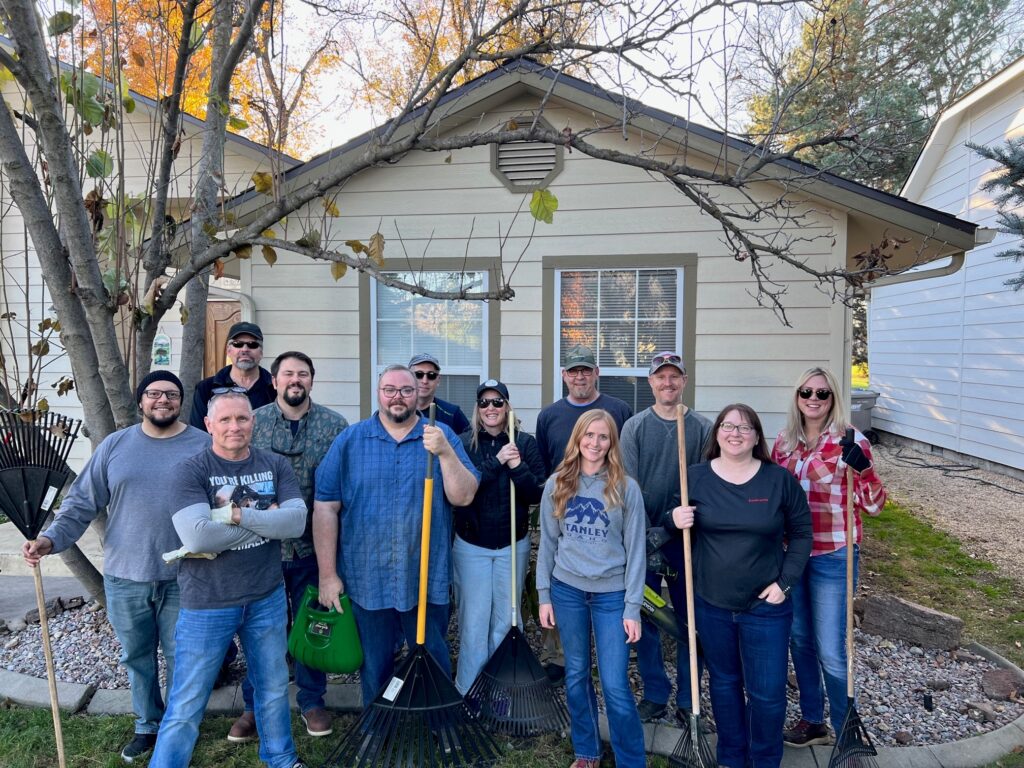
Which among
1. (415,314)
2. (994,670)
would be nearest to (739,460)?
(994,670)

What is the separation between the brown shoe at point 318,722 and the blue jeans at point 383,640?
274 mm

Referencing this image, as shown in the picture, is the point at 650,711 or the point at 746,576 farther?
the point at 650,711

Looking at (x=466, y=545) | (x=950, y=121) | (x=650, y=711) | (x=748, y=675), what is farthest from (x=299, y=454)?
(x=950, y=121)

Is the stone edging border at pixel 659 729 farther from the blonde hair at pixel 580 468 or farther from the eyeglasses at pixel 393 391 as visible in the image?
the eyeglasses at pixel 393 391

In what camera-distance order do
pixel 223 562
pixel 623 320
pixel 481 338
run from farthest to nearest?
pixel 481 338 < pixel 623 320 < pixel 223 562

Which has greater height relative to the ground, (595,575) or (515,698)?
(595,575)

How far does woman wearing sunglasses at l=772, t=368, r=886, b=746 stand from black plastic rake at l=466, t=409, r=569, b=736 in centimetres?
117

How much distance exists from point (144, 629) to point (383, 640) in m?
1.12

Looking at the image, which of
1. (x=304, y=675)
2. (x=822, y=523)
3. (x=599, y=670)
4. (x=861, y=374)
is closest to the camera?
(x=599, y=670)

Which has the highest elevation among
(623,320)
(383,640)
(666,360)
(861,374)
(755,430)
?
(623,320)

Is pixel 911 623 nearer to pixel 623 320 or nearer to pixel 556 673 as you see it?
pixel 556 673

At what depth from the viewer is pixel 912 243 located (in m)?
5.68

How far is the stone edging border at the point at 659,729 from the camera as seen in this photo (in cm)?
312

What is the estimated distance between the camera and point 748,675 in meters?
2.85
